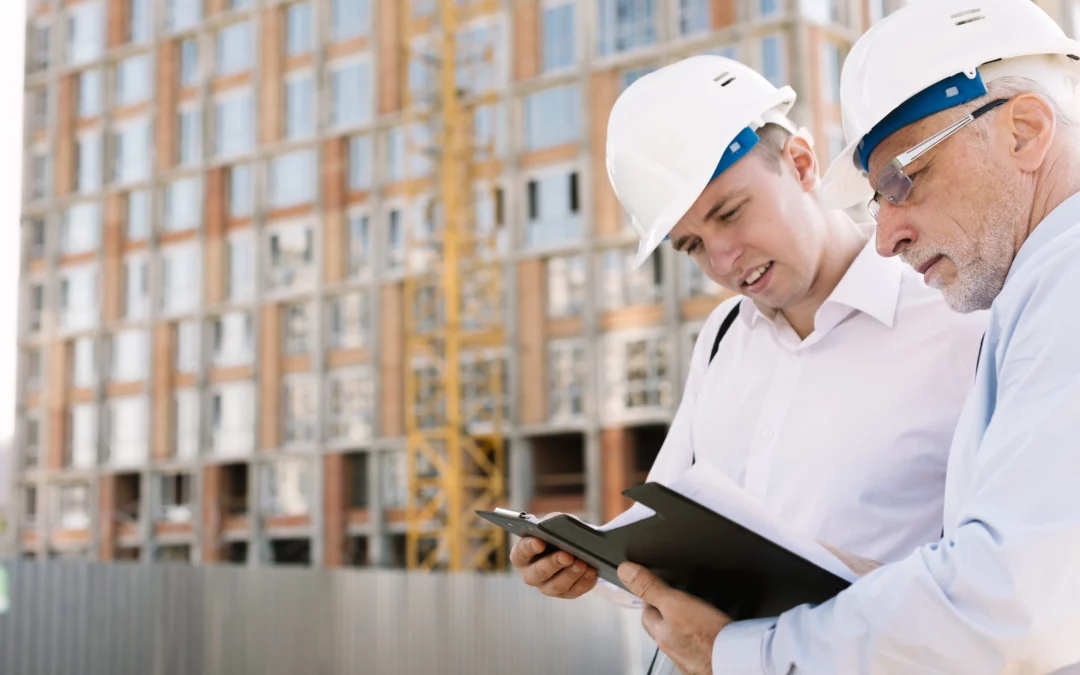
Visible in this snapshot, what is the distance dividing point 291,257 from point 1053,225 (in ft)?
104

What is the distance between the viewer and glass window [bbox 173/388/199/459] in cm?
3388

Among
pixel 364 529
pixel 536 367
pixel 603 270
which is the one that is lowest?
pixel 364 529

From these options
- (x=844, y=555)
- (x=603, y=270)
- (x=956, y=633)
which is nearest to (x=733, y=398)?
(x=844, y=555)

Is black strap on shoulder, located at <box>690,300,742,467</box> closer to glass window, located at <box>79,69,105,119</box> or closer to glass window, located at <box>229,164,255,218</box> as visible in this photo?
glass window, located at <box>229,164,255,218</box>

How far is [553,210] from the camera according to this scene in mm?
28328

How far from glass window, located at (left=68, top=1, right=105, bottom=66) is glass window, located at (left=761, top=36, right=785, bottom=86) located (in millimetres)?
21514

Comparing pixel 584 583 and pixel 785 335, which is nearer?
pixel 584 583

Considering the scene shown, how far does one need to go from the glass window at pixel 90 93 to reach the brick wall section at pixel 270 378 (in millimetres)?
10300

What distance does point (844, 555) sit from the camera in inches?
73.9

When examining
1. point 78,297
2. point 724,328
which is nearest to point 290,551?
point 78,297

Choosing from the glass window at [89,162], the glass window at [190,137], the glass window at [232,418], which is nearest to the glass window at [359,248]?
the glass window at [232,418]

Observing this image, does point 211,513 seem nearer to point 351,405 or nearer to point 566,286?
point 351,405

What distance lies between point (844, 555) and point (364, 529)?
2938cm

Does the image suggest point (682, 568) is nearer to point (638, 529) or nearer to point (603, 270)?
point (638, 529)
